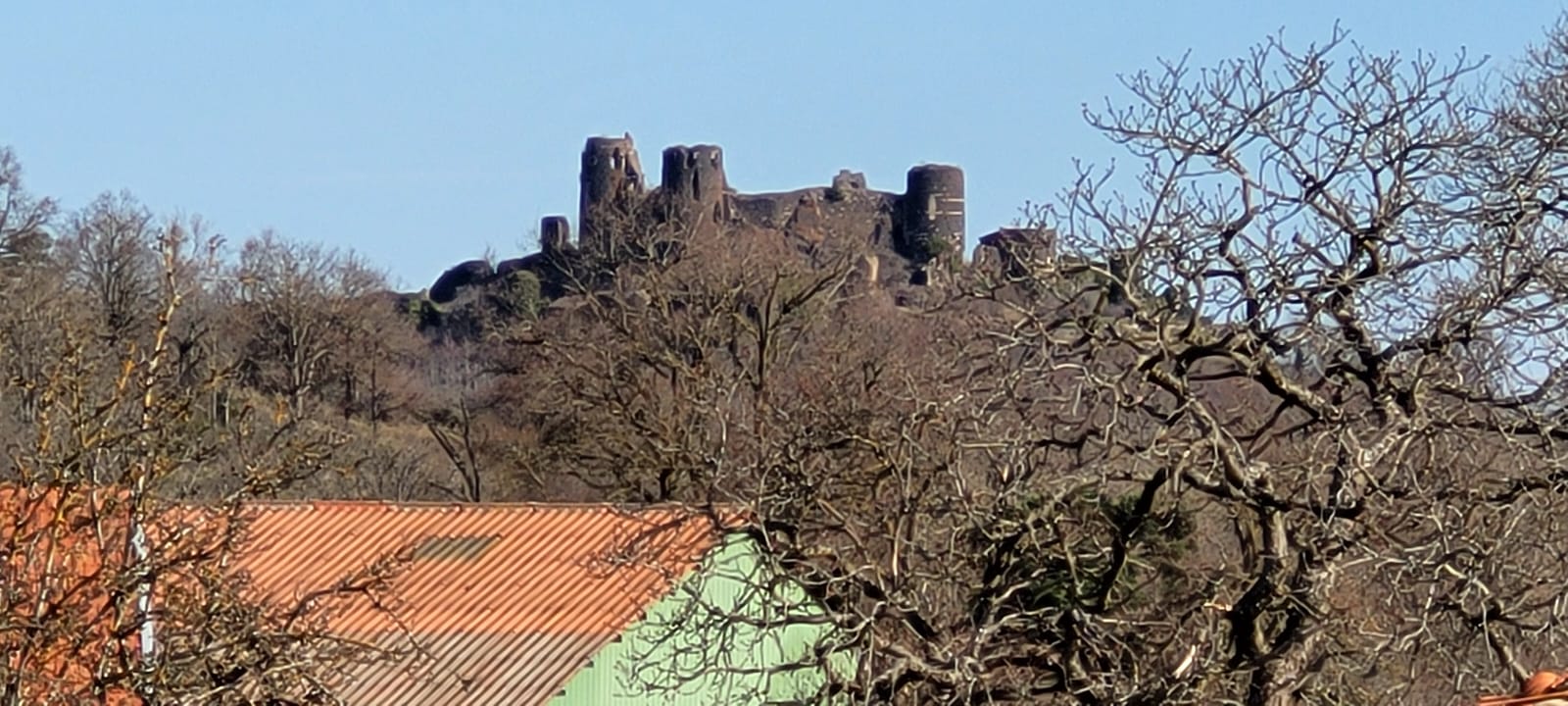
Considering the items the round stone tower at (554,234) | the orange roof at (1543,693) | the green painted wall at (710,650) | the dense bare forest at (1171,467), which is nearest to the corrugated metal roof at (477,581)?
the green painted wall at (710,650)

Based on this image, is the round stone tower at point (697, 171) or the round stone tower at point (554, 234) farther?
the round stone tower at point (697, 171)

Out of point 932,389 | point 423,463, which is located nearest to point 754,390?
point 423,463

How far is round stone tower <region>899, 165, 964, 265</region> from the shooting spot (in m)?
96.0

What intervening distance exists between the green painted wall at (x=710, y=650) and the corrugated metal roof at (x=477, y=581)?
0.64 ft

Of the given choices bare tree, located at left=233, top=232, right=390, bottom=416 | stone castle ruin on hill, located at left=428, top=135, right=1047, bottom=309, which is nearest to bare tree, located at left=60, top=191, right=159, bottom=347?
bare tree, located at left=233, top=232, right=390, bottom=416

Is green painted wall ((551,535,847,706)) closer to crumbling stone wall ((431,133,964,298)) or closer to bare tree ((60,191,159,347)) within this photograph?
bare tree ((60,191,159,347))

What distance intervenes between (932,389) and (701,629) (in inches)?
79.2

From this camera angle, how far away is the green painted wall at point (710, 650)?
33.6 feet

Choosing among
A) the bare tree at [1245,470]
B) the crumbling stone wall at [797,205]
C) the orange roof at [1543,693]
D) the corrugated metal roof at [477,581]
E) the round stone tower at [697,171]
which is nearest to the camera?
the orange roof at [1543,693]

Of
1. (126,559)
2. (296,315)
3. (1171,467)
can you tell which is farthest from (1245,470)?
(296,315)

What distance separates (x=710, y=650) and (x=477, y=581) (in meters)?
9.38

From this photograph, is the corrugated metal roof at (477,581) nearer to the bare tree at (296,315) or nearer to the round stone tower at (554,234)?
the bare tree at (296,315)

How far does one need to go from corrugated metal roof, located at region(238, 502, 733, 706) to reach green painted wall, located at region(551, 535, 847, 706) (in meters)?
0.19

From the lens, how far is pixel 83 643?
903cm
